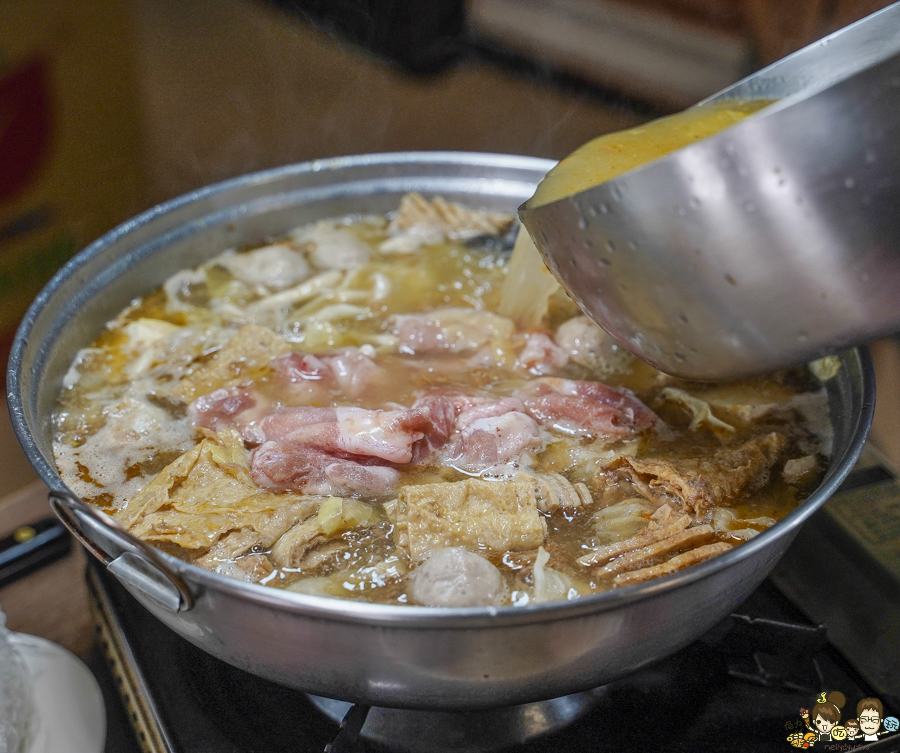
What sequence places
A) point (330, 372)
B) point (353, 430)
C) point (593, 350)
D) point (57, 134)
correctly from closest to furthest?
point (353, 430) < point (330, 372) < point (593, 350) < point (57, 134)

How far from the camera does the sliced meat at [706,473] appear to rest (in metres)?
1.57

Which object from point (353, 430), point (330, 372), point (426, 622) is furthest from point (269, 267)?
point (426, 622)

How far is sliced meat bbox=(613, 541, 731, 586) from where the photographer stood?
1403 millimetres

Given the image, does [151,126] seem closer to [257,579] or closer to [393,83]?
[393,83]

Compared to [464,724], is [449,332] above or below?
above

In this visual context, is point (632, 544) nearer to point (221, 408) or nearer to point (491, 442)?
point (491, 442)

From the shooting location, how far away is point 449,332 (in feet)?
7.00

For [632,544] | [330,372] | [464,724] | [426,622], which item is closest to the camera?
[426,622]

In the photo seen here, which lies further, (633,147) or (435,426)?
(435,426)

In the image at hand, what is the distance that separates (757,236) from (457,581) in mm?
755

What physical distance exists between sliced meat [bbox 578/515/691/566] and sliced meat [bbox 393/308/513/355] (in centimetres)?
77

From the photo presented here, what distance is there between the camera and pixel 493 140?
4.18 meters

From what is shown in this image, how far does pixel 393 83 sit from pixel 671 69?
156 centimetres
